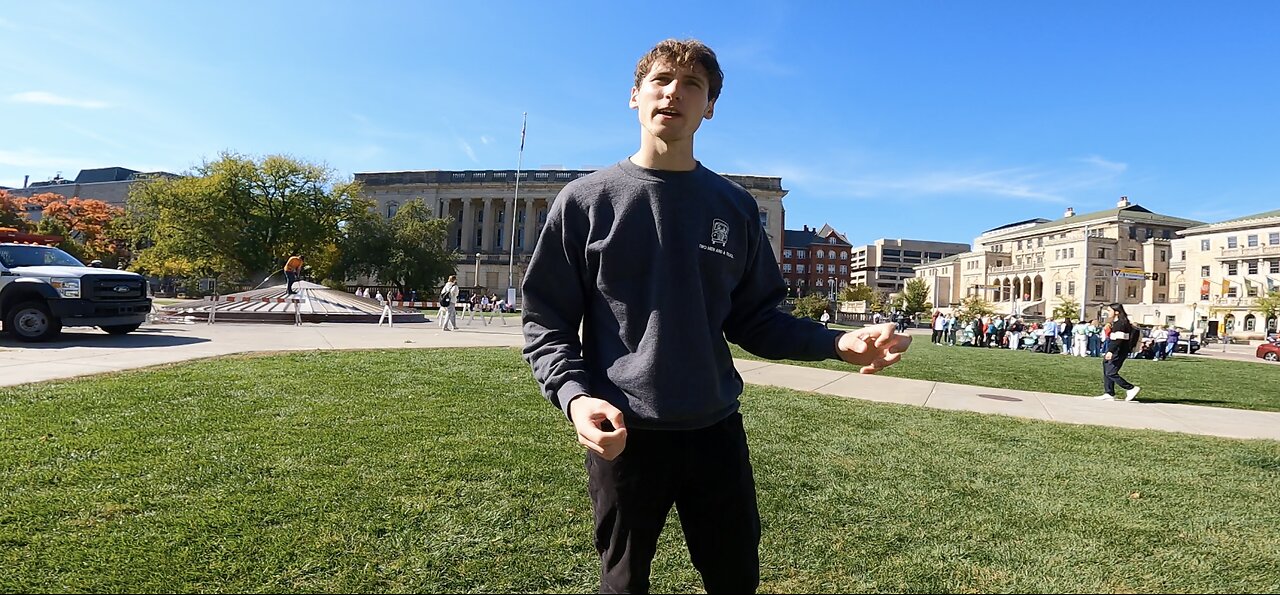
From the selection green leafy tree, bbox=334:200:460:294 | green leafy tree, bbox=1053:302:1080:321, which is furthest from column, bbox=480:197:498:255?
green leafy tree, bbox=1053:302:1080:321

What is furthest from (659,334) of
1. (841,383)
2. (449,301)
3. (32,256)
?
(449,301)

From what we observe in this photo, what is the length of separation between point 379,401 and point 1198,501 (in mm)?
6750

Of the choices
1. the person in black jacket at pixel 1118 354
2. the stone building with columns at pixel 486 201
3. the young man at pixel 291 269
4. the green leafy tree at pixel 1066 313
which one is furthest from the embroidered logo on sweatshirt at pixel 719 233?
the stone building with columns at pixel 486 201

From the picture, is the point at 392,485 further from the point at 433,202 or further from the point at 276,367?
Result: the point at 433,202

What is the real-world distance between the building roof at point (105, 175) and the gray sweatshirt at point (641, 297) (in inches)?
4779

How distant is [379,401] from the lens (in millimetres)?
6434

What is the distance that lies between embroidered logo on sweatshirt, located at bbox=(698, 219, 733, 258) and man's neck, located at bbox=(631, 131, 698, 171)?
18cm

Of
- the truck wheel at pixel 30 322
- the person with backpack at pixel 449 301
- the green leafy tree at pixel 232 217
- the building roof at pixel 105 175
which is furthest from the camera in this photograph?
the building roof at pixel 105 175

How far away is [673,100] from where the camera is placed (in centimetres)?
169

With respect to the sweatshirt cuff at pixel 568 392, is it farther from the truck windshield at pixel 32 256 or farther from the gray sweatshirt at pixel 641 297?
the truck windshield at pixel 32 256

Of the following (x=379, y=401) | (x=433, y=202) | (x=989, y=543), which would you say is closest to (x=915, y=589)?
(x=989, y=543)

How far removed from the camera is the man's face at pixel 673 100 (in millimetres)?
1703

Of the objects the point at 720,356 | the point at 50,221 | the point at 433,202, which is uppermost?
the point at 433,202

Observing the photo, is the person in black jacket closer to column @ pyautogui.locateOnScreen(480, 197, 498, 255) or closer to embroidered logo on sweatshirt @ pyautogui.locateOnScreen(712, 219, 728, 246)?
embroidered logo on sweatshirt @ pyautogui.locateOnScreen(712, 219, 728, 246)
